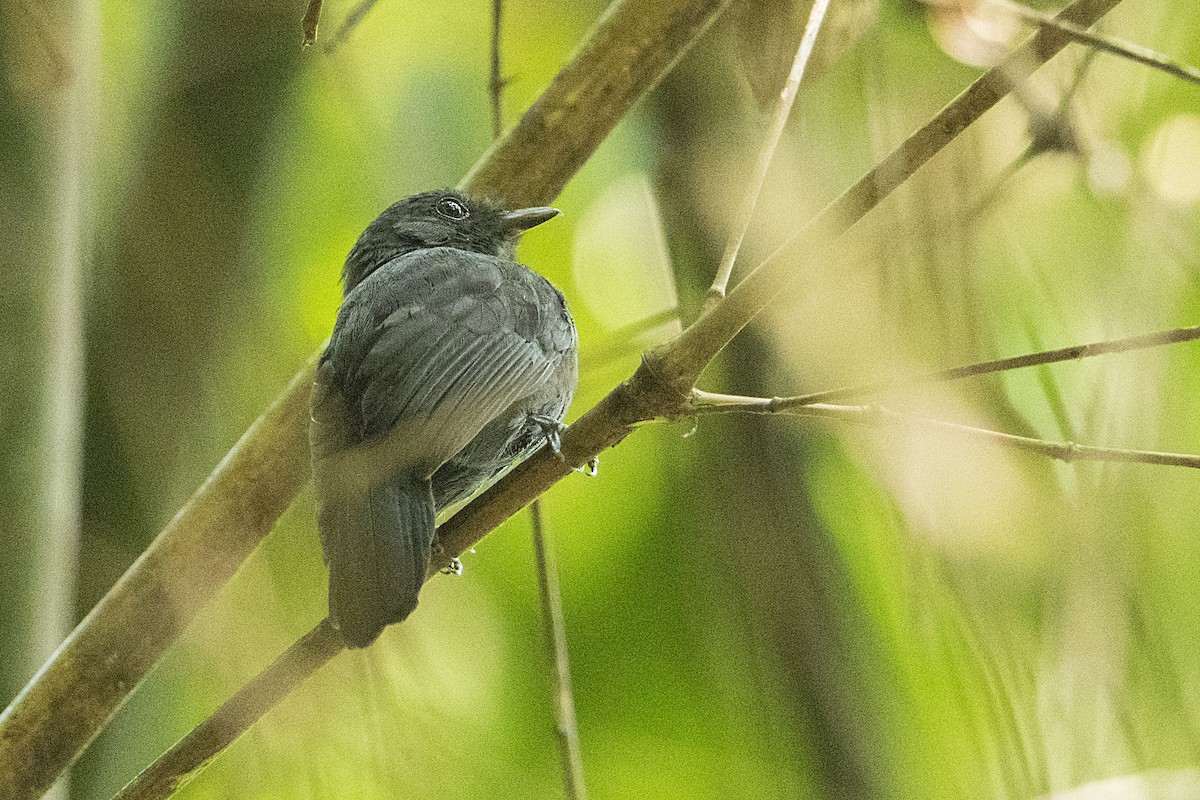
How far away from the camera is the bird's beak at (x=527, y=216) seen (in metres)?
3.48

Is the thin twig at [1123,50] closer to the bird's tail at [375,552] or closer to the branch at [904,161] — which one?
the branch at [904,161]

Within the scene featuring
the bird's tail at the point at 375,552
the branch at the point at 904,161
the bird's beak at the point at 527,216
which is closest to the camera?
the branch at the point at 904,161

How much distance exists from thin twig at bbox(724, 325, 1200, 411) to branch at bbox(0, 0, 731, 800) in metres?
1.16

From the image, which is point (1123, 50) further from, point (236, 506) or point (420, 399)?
point (236, 506)

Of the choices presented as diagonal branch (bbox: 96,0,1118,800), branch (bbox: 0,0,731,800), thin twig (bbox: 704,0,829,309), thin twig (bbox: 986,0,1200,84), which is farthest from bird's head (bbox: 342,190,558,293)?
thin twig (bbox: 986,0,1200,84)

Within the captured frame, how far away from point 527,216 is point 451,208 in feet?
1.42

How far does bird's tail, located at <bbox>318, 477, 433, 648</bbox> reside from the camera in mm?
2447

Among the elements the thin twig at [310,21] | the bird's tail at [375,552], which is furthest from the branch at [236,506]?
the thin twig at [310,21]

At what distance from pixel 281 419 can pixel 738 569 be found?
1492 mm

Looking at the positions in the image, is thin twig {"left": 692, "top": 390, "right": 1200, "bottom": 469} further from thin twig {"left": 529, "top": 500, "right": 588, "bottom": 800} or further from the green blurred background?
thin twig {"left": 529, "top": 500, "right": 588, "bottom": 800}

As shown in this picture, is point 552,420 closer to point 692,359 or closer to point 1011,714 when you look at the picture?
point 692,359

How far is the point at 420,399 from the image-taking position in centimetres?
299

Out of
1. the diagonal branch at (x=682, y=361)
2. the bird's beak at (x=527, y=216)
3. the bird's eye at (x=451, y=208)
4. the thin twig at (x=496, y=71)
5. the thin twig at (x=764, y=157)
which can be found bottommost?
the diagonal branch at (x=682, y=361)

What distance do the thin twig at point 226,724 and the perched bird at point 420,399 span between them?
0.11 metres
